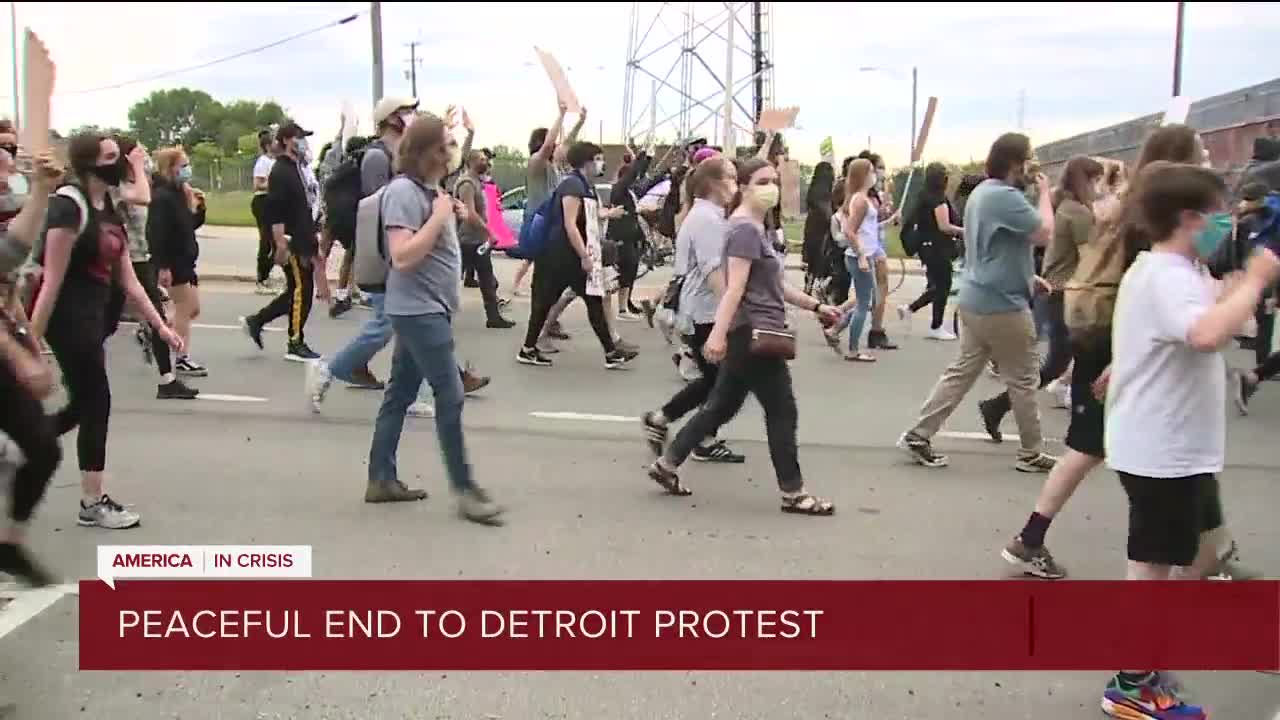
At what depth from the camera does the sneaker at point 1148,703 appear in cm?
Answer: 351

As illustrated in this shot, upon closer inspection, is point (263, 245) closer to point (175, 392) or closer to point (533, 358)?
point (533, 358)

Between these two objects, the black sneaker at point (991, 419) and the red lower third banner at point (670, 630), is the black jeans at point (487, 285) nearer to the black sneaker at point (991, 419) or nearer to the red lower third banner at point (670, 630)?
the black sneaker at point (991, 419)

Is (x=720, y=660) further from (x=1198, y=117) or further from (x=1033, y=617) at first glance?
(x=1198, y=117)

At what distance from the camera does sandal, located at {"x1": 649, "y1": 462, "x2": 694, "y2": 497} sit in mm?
5961

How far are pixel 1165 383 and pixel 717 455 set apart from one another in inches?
139

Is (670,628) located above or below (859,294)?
below

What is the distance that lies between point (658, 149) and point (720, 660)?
1089 inches

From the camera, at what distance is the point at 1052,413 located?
321 inches

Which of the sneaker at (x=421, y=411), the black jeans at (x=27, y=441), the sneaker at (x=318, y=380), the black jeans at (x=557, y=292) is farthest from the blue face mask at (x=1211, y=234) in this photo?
the black jeans at (x=557, y=292)

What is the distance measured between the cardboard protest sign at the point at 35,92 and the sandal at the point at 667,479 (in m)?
3.15

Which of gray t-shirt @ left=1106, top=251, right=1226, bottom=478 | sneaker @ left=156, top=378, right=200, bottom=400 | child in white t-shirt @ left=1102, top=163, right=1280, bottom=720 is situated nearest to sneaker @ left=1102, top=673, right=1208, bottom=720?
child in white t-shirt @ left=1102, top=163, right=1280, bottom=720

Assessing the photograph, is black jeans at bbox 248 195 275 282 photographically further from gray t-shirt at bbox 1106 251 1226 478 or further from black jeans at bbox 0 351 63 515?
gray t-shirt at bbox 1106 251 1226 478

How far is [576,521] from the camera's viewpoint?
5.51m

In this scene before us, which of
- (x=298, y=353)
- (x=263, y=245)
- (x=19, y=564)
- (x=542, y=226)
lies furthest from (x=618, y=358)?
(x=19, y=564)
